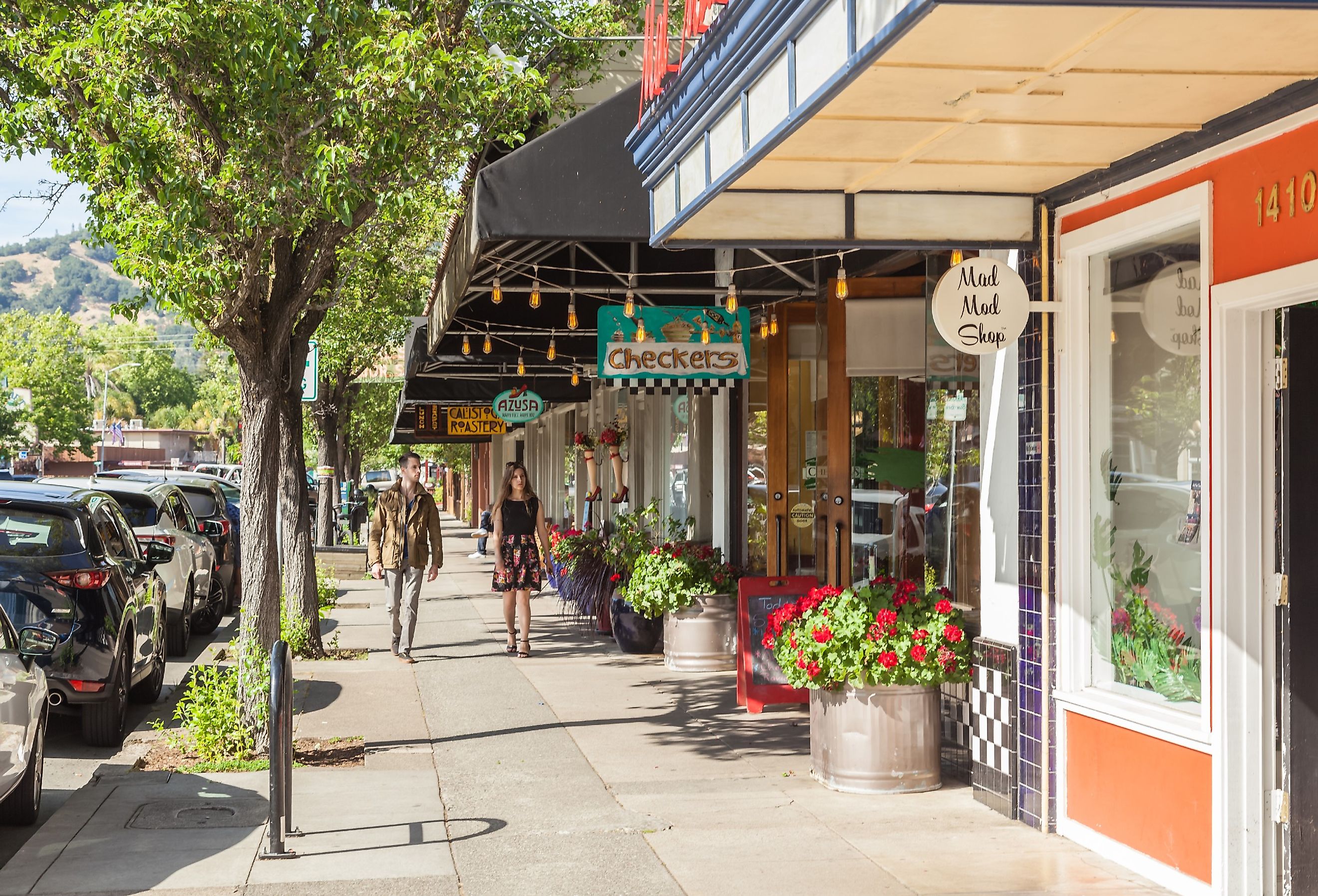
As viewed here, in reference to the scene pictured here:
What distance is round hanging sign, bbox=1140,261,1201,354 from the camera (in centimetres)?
548

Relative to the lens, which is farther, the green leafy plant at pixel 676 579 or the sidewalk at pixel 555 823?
the green leafy plant at pixel 676 579

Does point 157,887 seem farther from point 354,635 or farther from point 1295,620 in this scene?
point 354,635

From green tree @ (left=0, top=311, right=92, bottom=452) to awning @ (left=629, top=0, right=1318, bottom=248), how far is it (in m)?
59.9

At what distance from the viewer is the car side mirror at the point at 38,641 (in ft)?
26.9

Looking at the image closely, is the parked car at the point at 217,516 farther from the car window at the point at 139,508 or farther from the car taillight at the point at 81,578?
the car taillight at the point at 81,578

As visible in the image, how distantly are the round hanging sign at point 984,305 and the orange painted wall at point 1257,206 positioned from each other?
2.93 ft

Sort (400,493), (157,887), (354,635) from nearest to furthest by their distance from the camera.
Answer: (157,887) → (400,493) → (354,635)

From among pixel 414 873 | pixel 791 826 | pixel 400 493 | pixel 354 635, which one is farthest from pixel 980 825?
pixel 354 635

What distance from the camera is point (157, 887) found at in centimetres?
555

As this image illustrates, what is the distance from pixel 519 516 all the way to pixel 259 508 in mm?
3877

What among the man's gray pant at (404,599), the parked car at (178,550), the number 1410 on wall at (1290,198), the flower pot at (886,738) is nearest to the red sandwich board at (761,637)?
the flower pot at (886,738)

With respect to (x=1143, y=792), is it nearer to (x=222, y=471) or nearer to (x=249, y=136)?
(x=249, y=136)

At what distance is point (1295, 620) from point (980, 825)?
6.75ft

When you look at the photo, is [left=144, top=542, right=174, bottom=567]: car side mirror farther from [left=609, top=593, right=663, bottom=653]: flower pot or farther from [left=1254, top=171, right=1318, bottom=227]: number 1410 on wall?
[left=1254, top=171, right=1318, bottom=227]: number 1410 on wall
